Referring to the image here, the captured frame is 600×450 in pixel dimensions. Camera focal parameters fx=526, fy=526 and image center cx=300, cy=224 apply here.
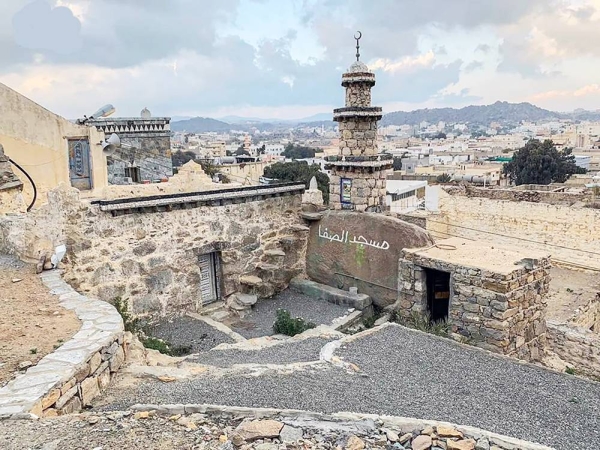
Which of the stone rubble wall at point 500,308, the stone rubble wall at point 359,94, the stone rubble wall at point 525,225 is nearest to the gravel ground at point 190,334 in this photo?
the stone rubble wall at point 500,308

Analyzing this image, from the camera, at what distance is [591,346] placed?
11.8 meters

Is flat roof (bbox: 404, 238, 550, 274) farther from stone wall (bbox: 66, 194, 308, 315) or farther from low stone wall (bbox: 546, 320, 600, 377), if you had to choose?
stone wall (bbox: 66, 194, 308, 315)

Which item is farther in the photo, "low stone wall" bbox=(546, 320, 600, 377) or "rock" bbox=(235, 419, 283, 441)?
"low stone wall" bbox=(546, 320, 600, 377)

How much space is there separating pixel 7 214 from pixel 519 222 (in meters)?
17.8

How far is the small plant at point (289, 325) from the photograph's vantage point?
11.3m

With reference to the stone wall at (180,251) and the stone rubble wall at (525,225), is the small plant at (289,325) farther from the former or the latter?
the stone rubble wall at (525,225)

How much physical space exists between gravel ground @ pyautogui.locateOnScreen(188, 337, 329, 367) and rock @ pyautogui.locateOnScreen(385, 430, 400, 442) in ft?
9.63

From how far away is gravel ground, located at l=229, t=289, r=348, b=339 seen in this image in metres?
12.0

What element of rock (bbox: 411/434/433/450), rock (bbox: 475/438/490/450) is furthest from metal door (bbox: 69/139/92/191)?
rock (bbox: 475/438/490/450)

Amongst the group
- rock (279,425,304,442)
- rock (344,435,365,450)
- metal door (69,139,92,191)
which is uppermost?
metal door (69,139,92,191)

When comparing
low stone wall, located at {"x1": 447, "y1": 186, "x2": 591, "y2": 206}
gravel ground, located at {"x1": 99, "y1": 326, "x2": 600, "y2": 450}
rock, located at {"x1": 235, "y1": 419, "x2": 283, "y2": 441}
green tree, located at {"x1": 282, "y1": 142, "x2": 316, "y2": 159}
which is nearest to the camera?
rock, located at {"x1": 235, "y1": 419, "x2": 283, "y2": 441}

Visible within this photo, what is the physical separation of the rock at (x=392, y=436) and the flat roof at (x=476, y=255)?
626 centimetres

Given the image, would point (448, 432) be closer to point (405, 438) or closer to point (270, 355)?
point (405, 438)

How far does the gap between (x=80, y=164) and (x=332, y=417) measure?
13.5m
